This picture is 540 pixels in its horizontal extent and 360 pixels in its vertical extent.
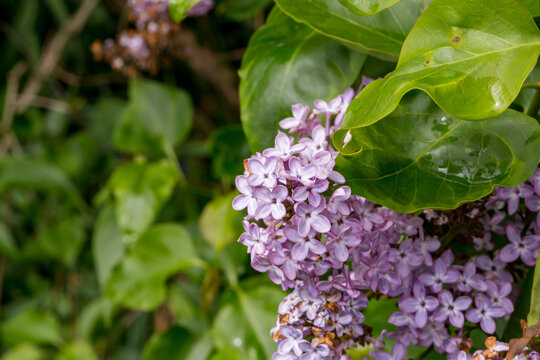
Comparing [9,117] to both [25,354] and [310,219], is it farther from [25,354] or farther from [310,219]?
[310,219]

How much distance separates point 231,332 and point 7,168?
83 centimetres

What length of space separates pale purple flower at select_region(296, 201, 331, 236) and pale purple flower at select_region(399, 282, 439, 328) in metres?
0.12

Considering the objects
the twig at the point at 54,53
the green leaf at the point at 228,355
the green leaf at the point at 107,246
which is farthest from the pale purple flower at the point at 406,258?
the twig at the point at 54,53

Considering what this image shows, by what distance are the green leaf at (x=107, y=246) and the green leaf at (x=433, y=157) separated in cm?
86

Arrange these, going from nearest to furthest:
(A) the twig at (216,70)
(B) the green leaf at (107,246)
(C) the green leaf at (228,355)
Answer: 1. (C) the green leaf at (228,355)
2. (B) the green leaf at (107,246)
3. (A) the twig at (216,70)

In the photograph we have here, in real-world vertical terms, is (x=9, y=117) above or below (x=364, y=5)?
below

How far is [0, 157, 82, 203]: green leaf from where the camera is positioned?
4.42 feet

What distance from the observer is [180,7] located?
541 millimetres

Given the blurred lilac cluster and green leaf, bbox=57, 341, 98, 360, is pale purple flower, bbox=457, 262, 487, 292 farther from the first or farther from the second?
green leaf, bbox=57, 341, 98, 360

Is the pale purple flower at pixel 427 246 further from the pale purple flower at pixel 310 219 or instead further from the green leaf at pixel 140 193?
the green leaf at pixel 140 193

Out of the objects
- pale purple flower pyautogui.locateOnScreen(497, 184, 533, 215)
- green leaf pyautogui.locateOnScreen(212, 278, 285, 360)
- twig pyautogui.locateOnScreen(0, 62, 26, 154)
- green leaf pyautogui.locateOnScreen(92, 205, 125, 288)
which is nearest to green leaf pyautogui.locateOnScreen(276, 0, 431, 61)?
pale purple flower pyautogui.locateOnScreen(497, 184, 533, 215)

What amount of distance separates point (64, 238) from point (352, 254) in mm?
1258

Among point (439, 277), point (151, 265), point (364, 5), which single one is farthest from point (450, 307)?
point (151, 265)

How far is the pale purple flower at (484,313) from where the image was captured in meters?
0.45
